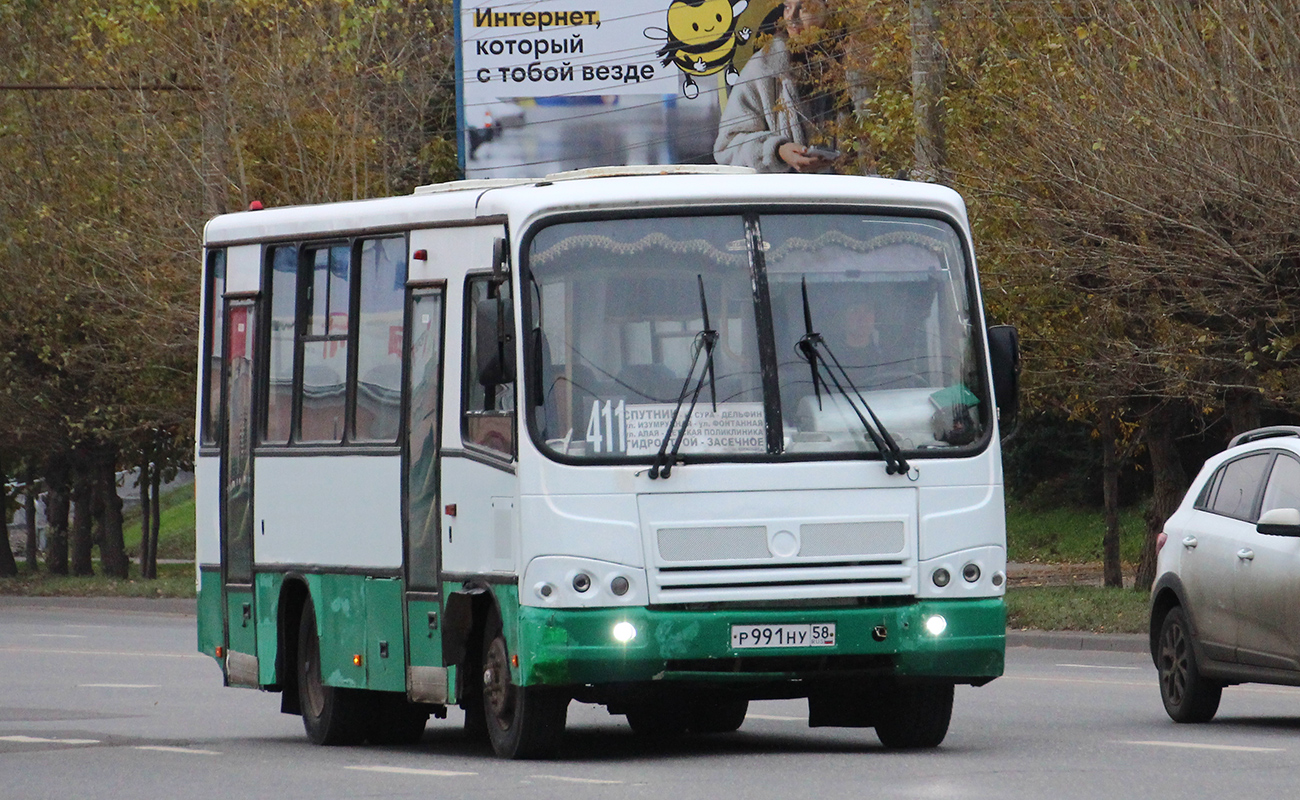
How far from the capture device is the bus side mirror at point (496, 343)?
11250 millimetres

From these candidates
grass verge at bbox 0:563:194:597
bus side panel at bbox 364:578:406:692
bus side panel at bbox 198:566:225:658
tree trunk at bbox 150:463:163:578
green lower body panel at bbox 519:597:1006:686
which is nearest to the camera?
green lower body panel at bbox 519:597:1006:686

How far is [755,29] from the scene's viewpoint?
4062 centimetres

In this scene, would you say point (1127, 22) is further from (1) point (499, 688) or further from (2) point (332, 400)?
(1) point (499, 688)

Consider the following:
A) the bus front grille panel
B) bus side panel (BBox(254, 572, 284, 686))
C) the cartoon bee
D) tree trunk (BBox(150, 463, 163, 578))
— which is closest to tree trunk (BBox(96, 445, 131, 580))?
tree trunk (BBox(150, 463, 163, 578))

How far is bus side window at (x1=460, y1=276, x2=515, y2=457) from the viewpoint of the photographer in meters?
11.4

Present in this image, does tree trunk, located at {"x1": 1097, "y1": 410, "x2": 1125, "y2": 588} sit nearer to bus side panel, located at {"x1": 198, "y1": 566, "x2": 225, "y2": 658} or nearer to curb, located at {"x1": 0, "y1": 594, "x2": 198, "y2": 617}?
curb, located at {"x1": 0, "y1": 594, "x2": 198, "y2": 617}

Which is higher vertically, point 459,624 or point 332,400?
point 332,400

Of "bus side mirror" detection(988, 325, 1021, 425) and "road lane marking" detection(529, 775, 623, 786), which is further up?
"bus side mirror" detection(988, 325, 1021, 425)

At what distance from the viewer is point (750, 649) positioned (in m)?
11.2

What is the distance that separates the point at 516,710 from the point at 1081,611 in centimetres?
1433

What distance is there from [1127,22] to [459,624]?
12.7 metres

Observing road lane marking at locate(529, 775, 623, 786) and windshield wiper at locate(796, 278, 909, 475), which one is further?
windshield wiper at locate(796, 278, 909, 475)

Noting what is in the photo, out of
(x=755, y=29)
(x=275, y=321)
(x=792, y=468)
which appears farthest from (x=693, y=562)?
Answer: (x=755, y=29)

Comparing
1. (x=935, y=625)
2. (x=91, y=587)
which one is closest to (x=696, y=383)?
(x=935, y=625)
